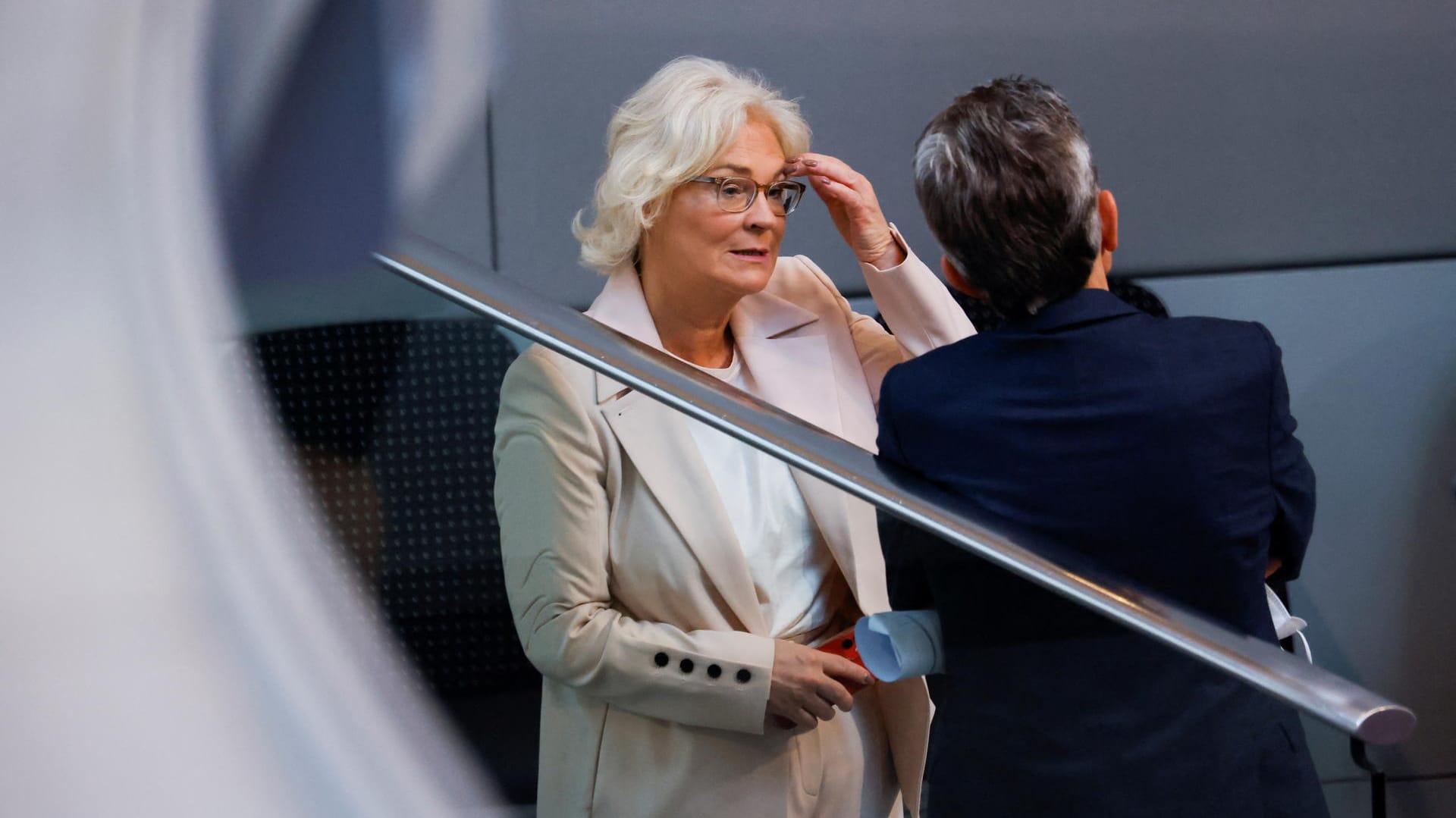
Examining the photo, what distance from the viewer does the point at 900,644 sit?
97 cm

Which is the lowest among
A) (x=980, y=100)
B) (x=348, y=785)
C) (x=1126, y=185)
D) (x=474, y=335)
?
(x=348, y=785)

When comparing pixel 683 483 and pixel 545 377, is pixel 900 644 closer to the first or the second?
pixel 683 483

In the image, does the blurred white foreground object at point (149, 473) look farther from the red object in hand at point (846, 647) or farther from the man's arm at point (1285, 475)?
the man's arm at point (1285, 475)

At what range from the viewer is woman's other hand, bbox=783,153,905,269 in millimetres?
1279

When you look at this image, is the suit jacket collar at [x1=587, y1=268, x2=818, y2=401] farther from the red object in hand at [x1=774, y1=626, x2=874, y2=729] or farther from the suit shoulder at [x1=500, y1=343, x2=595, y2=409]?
the red object in hand at [x1=774, y1=626, x2=874, y2=729]

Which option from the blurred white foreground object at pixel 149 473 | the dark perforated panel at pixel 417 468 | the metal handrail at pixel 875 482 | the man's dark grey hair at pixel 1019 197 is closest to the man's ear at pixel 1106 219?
the man's dark grey hair at pixel 1019 197

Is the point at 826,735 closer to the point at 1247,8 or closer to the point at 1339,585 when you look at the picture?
the point at 1339,585

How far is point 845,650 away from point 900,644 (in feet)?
0.18

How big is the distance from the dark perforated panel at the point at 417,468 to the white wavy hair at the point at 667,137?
0.32 metres

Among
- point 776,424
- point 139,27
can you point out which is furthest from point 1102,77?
point 139,27

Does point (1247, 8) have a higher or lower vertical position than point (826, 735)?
higher

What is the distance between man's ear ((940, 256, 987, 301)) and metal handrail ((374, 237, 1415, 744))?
0.53 feet

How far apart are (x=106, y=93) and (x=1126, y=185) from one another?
1.55 m

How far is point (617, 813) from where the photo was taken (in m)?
1.04
